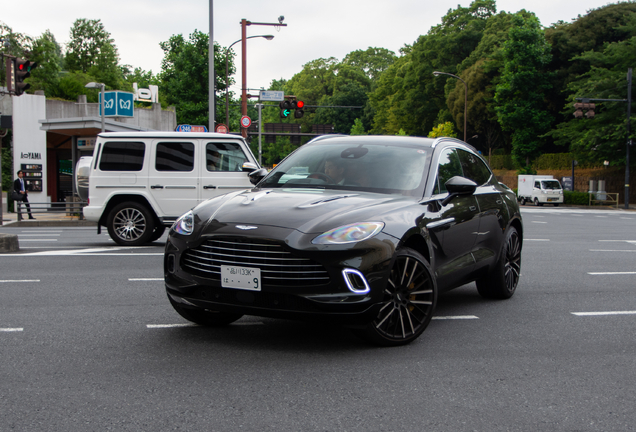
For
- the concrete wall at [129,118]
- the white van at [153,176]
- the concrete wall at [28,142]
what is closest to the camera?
the white van at [153,176]

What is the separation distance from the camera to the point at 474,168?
22.9 ft

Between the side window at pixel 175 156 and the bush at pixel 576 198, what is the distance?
36786 mm

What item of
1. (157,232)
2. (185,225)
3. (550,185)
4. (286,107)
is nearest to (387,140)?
(185,225)

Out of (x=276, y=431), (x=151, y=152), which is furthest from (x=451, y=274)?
(x=151, y=152)

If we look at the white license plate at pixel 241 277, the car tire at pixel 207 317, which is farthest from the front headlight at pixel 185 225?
the car tire at pixel 207 317

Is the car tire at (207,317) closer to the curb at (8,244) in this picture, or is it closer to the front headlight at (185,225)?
the front headlight at (185,225)

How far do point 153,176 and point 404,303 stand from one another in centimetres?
844

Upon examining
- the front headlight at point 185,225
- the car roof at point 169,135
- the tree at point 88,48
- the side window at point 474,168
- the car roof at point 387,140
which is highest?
the tree at point 88,48

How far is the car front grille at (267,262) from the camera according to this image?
452 centimetres

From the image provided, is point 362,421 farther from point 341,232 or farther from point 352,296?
point 341,232

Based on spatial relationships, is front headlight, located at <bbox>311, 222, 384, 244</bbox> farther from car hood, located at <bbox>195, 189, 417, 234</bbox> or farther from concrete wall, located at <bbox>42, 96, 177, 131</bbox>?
concrete wall, located at <bbox>42, 96, 177, 131</bbox>

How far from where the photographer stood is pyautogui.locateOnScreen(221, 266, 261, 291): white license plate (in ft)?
15.0

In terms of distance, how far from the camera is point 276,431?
3316mm

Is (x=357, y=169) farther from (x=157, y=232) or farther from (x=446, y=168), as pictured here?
(x=157, y=232)
